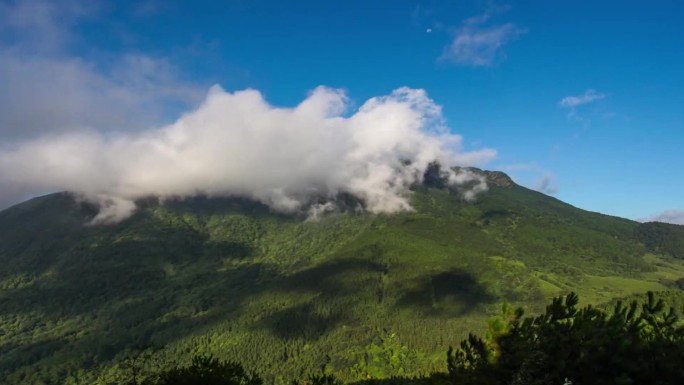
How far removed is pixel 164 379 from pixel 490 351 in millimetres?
32945

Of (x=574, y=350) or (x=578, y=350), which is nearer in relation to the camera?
(x=578, y=350)

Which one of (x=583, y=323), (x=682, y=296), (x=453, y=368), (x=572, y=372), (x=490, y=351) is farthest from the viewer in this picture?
(x=682, y=296)

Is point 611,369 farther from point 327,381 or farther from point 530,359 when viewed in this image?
point 327,381

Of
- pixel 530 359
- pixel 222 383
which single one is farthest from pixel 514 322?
pixel 222 383

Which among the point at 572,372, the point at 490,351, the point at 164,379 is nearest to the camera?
the point at 572,372

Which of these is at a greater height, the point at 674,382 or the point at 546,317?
the point at 546,317

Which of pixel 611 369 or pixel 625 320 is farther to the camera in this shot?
pixel 625 320

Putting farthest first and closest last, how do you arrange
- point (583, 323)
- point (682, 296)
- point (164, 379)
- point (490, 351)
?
point (682, 296), point (164, 379), point (490, 351), point (583, 323)

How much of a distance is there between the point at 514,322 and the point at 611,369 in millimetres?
6458

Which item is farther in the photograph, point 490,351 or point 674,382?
point 490,351

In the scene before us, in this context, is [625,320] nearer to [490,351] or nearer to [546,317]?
[546,317]

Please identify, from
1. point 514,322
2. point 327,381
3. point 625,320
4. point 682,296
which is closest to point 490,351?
point 514,322

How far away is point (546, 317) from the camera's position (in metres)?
32.0

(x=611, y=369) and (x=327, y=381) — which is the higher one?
(x=611, y=369)
